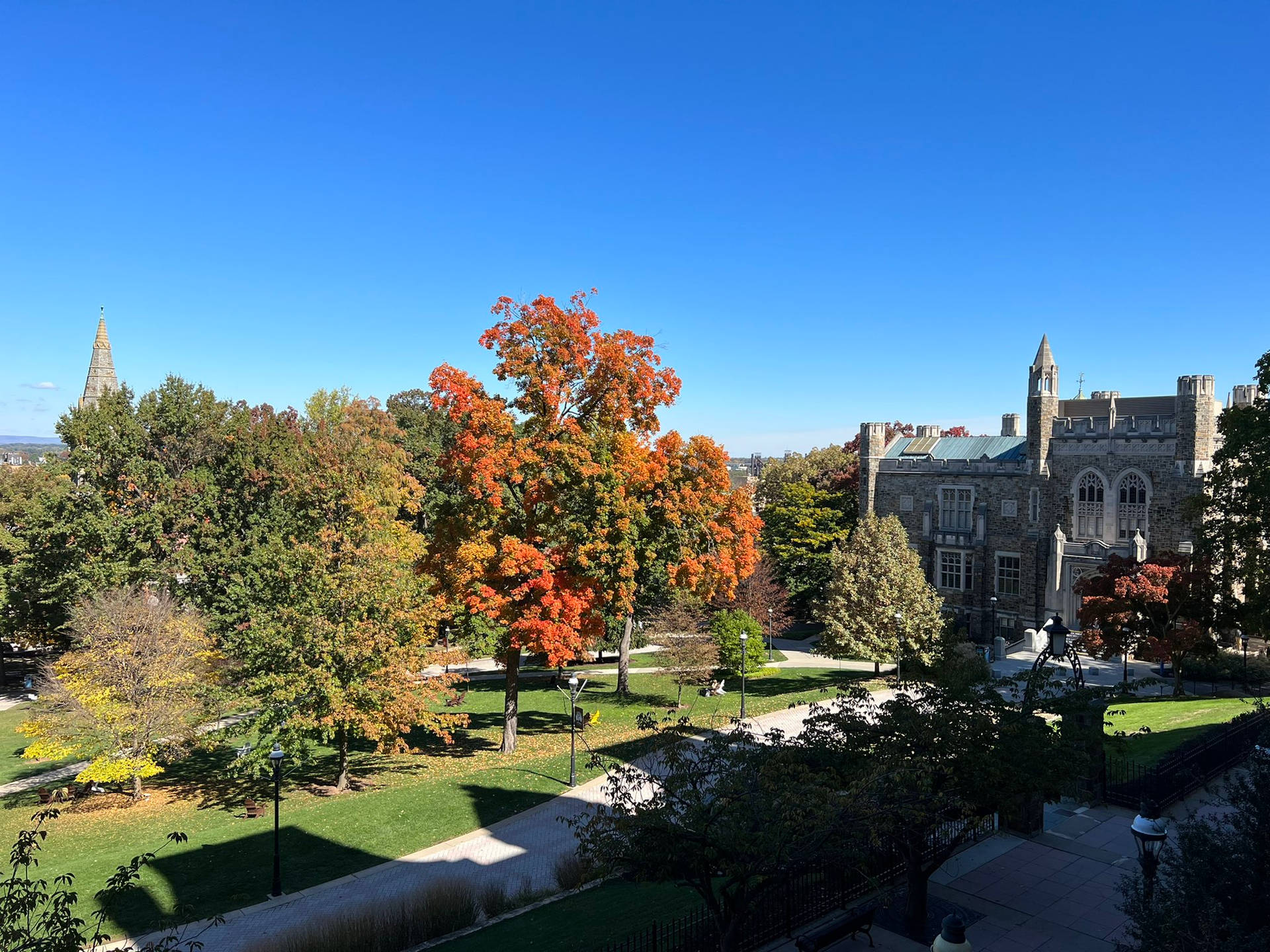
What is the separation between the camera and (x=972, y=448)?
1993 inches

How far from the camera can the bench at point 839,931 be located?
37.1ft

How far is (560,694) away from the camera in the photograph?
3550 cm

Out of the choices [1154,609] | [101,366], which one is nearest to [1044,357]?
[1154,609]

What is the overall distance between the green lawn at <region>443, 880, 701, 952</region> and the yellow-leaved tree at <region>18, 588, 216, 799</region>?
1348cm

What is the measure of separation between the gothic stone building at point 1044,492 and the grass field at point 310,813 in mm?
20773

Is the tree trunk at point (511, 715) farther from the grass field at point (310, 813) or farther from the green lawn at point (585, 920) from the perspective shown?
the green lawn at point (585, 920)

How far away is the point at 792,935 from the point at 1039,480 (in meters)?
38.6

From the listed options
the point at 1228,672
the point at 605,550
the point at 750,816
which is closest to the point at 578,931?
the point at 750,816

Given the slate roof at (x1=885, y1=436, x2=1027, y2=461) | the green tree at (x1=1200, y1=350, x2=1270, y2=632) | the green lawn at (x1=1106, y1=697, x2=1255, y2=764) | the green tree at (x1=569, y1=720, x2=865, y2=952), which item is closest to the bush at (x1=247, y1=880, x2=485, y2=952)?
the green tree at (x1=569, y1=720, x2=865, y2=952)

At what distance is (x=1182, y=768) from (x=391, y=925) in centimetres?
1650

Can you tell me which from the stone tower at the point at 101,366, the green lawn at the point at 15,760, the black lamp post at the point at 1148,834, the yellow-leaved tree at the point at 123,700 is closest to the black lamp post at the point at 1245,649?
the black lamp post at the point at 1148,834

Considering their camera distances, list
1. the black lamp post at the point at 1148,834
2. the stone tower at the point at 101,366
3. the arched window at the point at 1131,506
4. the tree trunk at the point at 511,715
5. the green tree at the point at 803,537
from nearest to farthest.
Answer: the black lamp post at the point at 1148,834, the tree trunk at the point at 511,715, the arched window at the point at 1131,506, the green tree at the point at 803,537, the stone tower at the point at 101,366

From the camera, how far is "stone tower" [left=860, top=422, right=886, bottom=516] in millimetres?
52594

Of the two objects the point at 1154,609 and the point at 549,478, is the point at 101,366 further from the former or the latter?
the point at 1154,609
